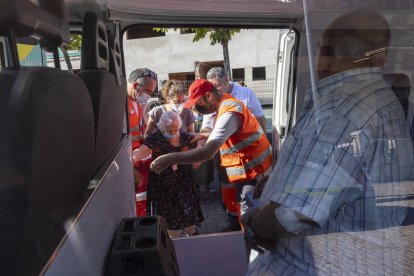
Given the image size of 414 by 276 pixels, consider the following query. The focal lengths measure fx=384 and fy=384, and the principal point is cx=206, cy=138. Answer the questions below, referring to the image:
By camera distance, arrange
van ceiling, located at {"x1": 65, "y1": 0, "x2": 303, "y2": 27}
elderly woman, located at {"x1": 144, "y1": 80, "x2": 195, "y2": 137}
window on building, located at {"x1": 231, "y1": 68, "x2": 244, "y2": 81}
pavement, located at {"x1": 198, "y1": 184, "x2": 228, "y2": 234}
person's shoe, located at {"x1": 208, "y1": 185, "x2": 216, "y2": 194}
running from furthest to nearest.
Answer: window on building, located at {"x1": 231, "y1": 68, "x2": 244, "y2": 81} < person's shoe, located at {"x1": 208, "y1": 185, "x2": 216, "y2": 194} < pavement, located at {"x1": 198, "y1": 184, "x2": 228, "y2": 234} < elderly woman, located at {"x1": 144, "y1": 80, "x2": 195, "y2": 137} < van ceiling, located at {"x1": 65, "y1": 0, "x2": 303, "y2": 27}

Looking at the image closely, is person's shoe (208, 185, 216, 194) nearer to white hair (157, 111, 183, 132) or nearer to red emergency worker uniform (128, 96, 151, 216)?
red emergency worker uniform (128, 96, 151, 216)

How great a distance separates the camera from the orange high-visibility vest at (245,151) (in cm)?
271

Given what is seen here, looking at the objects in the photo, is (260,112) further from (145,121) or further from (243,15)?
(243,15)

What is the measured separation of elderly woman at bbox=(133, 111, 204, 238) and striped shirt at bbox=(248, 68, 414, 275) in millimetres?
1773

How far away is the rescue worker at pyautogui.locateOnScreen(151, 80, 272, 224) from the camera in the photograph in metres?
2.59

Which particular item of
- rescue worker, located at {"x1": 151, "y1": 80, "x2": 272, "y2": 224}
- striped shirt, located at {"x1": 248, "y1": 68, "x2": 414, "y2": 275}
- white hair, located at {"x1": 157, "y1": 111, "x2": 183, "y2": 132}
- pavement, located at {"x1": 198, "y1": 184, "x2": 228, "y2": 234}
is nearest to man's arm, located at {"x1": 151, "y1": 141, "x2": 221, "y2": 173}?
rescue worker, located at {"x1": 151, "y1": 80, "x2": 272, "y2": 224}

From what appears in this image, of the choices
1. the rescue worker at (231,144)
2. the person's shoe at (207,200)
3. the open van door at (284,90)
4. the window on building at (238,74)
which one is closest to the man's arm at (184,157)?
the rescue worker at (231,144)

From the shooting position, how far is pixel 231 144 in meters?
2.79

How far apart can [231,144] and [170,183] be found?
22.9 inches

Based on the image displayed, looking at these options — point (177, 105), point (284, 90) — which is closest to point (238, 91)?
point (177, 105)

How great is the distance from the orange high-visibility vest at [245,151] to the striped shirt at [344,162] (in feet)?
4.67

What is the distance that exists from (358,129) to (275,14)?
139cm

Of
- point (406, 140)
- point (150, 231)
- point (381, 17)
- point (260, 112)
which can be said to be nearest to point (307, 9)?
point (381, 17)

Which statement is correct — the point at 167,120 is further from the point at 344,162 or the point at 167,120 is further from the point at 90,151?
the point at 344,162
